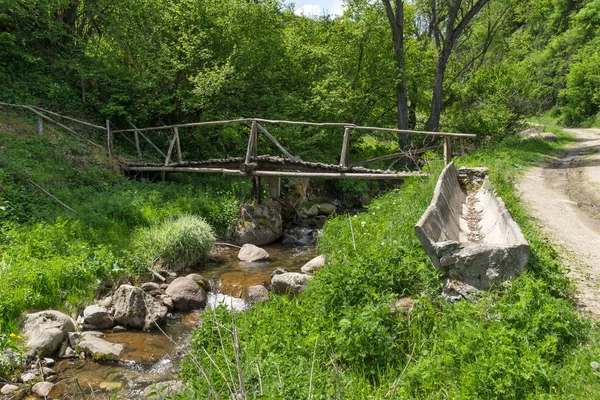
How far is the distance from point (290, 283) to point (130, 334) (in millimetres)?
2647

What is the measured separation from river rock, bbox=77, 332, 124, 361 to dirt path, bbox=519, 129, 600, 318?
5.76m

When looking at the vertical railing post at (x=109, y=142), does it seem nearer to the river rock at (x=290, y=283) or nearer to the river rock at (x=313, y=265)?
the river rock at (x=313, y=265)

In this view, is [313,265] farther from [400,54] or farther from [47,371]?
[400,54]

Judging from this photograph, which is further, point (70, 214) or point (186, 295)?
point (70, 214)

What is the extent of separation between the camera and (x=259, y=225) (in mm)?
12602

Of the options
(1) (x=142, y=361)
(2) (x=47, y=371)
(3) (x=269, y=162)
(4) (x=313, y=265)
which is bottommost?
(1) (x=142, y=361)

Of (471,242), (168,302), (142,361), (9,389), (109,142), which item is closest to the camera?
(9,389)

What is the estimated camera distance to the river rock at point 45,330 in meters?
6.12

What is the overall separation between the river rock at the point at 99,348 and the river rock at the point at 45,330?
11.6 inches

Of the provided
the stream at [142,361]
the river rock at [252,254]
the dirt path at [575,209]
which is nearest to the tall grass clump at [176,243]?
the stream at [142,361]

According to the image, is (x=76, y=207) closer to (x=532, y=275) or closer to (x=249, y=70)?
(x=249, y=70)

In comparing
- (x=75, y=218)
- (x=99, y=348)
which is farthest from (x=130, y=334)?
(x=75, y=218)

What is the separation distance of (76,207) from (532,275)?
9277 millimetres

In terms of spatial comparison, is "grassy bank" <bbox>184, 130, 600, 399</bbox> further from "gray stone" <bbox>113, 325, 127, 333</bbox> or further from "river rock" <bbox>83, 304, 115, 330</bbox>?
"river rock" <bbox>83, 304, 115, 330</bbox>
